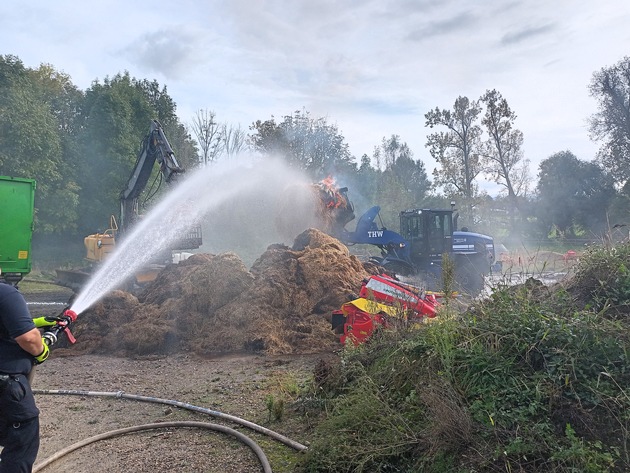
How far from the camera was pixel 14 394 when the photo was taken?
3.36 metres

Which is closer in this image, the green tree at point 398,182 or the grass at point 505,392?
the grass at point 505,392

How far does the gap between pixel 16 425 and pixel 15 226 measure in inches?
445

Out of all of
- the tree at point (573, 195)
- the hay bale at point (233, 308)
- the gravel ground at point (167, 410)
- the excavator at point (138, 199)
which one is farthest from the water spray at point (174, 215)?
the tree at point (573, 195)

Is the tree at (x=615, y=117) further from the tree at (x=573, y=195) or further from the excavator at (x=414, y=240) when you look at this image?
the excavator at (x=414, y=240)

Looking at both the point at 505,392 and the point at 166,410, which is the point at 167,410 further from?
the point at 505,392

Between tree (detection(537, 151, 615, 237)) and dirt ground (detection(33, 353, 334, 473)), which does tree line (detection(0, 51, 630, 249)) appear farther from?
dirt ground (detection(33, 353, 334, 473))

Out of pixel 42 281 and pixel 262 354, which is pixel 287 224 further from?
pixel 42 281

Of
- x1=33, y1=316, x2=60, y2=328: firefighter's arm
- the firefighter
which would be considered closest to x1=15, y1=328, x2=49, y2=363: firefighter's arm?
the firefighter

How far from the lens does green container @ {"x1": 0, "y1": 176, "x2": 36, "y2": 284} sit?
12.8m

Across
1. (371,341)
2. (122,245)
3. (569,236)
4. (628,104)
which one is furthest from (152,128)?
(628,104)

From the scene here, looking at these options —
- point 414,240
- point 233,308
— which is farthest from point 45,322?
point 414,240

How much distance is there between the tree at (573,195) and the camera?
32.8 metres

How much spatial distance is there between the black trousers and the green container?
10758 mm

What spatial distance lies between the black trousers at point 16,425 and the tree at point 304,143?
2989 cm
